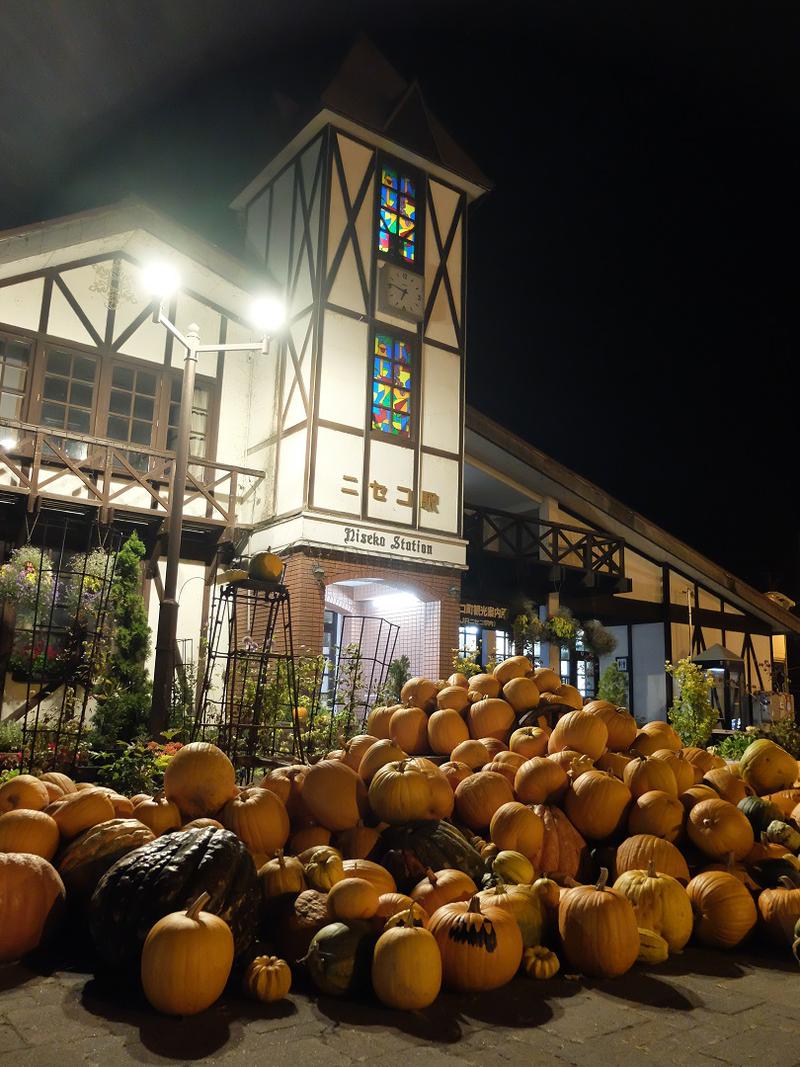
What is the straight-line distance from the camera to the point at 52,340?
42.2 ft

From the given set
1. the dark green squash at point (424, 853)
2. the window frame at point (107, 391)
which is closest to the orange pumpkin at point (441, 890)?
the dark green squash at point (424, 853)

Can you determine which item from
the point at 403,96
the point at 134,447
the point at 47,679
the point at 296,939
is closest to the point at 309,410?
the point at 134,447

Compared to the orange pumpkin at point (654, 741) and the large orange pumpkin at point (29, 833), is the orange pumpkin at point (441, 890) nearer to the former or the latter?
the large orange pumpkin at point (29, 833)

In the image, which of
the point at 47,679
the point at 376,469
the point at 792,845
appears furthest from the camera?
the point at 376,469

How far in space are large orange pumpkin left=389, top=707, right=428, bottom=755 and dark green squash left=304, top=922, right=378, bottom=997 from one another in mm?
2794

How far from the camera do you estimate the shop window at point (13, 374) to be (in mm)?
12570

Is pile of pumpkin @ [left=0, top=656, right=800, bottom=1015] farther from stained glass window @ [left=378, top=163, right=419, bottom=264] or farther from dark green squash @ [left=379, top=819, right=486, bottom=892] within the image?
stained glass window @ [left=378, top=163, right=419, bottom=264]

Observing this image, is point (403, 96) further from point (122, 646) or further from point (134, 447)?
point (122, 646)

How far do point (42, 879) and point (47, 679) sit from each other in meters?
8.12

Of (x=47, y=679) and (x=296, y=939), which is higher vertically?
(x=47, y=679)

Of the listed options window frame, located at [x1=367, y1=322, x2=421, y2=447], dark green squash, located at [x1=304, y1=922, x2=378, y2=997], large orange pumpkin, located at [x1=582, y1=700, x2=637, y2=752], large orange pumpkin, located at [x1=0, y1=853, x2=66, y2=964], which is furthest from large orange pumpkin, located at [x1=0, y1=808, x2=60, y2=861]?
window frame, located at [x1=367, y1=322, x2=421, y2=447]

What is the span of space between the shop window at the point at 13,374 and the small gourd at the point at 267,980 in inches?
429

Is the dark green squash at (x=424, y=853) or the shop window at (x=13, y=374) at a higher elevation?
the shop window at (x=13, y=374)

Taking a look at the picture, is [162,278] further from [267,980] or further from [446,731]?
[267,980]
